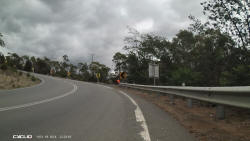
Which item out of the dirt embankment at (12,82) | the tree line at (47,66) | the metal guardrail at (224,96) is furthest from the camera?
the tree line at (47,66)

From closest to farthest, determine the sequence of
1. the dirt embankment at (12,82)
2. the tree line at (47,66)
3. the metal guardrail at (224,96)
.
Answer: the metal guardrail at (224,96) → the dirt embankment at (12,82) → the tree line at (47,66)

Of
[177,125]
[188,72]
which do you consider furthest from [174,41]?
[177,125]

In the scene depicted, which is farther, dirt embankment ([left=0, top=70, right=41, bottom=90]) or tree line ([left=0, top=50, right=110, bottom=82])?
tree line ([left=0, top=50, right=110, bottom=82])

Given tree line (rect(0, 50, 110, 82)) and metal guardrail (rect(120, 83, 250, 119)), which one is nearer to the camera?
metal guardrail (rect(120, 83, 250, 119))

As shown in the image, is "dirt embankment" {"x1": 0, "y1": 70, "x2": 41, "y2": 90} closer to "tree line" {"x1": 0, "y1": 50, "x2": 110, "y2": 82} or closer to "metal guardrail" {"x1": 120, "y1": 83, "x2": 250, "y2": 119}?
"metal guardrail" {"x1": 120, "y1": 83, "x2": 250, "y2": 119}

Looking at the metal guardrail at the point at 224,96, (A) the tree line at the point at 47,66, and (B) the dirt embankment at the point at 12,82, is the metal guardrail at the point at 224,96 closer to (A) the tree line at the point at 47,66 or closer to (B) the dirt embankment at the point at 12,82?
(B) the dirt embankment at the point at 12,82

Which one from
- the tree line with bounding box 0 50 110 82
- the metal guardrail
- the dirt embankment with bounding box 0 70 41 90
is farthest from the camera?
the tree line with bounding box 0 50 110 82

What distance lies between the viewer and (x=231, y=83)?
8.95 m

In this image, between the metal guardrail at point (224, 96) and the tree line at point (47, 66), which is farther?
the tree line at point (47, 66)

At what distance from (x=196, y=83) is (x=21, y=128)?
16.0 metres

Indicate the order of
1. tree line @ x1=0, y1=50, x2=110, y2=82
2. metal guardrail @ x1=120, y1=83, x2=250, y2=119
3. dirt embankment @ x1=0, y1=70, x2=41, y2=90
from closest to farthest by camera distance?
metal guardrail @ x1=120, y1=83, x2=250, y2=119 → dirt embankment @ x1=0, y1=70, x2=41, y2=90 → tree line @ x1=0, y1=50, x2=110, y2=82

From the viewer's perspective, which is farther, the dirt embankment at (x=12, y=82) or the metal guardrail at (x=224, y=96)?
the dirt embankment at (x=12, y=82)

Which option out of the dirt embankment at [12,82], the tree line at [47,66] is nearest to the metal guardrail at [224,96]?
the dirt embankment at [12,82]

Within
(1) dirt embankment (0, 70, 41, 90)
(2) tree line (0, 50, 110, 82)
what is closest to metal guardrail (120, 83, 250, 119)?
(1) dirt embankment (0, 70, 41, 90)
